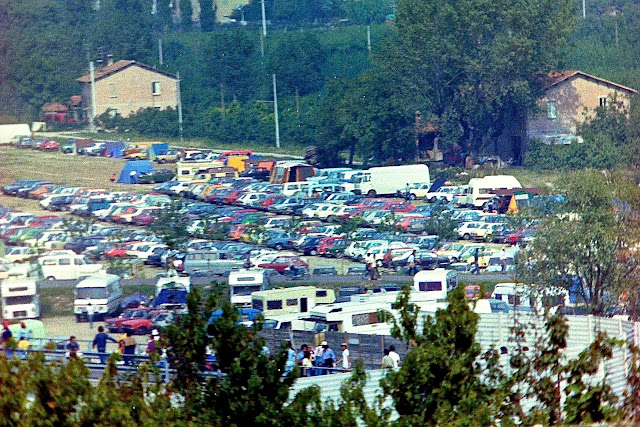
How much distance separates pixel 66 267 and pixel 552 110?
5.69 meters

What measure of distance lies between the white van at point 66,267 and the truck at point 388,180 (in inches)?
102

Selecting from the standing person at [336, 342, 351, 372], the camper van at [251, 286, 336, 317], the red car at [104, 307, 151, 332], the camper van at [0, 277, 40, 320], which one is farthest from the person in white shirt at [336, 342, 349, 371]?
the camper van at [0, 277, 40, 320]

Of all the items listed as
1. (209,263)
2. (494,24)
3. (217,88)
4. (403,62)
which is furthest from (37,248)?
(494,24)

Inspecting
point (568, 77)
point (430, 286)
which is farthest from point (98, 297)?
point (568, 77)

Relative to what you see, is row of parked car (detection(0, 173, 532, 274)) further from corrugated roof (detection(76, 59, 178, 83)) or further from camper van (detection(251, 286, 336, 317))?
corrugated roof (detection(76, 59, 178, 83))

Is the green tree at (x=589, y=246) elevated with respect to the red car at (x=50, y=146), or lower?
lower

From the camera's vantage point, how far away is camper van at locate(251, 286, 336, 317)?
6457 millimetres

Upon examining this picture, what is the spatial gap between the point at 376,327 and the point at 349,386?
11.9 feet

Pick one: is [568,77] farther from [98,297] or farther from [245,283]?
[98,297]

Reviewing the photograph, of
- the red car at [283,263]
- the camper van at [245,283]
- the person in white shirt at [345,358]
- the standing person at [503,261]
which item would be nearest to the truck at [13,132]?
the red car at [283,263]

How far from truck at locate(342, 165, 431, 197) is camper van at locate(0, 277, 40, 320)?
3068mm

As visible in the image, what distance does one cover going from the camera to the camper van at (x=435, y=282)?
6.85 meters

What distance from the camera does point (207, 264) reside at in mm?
7699

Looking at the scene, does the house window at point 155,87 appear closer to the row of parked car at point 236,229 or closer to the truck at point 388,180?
the row of parked car at point 236,229
